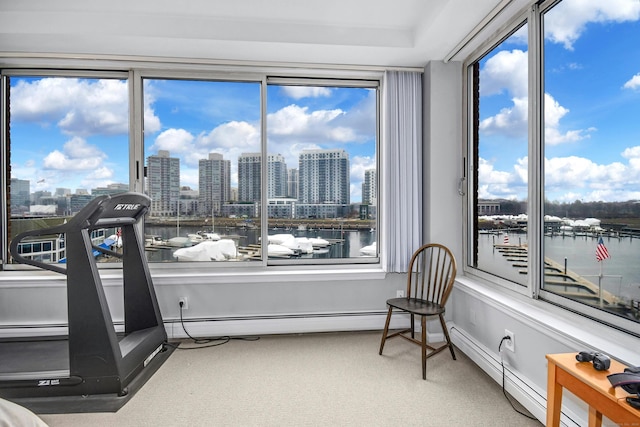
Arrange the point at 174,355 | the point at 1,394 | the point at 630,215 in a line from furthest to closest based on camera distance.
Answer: the point at 174,355 → the point at 1,394 → the point at 630,215

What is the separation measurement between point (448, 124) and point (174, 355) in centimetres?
312

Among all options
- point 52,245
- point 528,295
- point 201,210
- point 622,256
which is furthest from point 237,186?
point 622,256

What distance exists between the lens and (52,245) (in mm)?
3383

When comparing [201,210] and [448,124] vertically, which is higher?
[448,124]

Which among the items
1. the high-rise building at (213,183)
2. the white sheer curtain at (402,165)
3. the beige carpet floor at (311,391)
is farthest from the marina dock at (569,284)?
the high-rise building at (213,183)

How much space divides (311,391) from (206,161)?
229cm

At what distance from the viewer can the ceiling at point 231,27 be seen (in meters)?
2.67

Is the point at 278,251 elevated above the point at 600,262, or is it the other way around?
the point at 600,262

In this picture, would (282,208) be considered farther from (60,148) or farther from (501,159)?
(60,148)

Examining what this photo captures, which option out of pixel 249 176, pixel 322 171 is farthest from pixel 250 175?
pixel 322 171

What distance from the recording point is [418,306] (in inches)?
109

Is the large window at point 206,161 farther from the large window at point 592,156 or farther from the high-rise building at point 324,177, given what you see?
the large window at point 592,156

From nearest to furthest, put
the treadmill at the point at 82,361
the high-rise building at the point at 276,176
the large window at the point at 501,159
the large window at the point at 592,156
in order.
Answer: the large window at the point at 592,156
the treadmill at the point at 82,361
the large window at the point at 501,159
the high-rise building at the point at 276,176

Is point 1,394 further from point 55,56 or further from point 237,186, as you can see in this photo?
point 55,56
